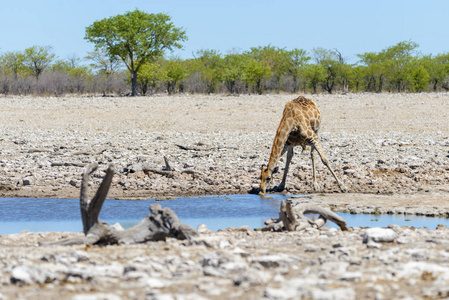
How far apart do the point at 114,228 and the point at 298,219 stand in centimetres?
266

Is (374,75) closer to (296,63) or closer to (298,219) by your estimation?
(296,63)

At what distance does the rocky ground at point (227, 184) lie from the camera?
5.00 metres

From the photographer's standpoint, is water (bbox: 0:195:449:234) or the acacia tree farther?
the acacia tree

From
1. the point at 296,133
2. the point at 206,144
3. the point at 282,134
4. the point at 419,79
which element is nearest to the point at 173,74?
the point at 419,79

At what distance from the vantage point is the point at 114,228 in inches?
274

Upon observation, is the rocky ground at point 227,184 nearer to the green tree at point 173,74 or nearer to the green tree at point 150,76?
the green tree at point 150,76

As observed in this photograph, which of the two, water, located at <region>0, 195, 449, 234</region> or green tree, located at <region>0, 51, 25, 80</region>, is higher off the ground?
green tree, located at <region>0, 51, 25, 80</region>

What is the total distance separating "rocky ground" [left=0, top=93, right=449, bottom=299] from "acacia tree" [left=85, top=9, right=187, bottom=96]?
13.7m

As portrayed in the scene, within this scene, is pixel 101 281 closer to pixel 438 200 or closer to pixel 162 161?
pixel 438 200

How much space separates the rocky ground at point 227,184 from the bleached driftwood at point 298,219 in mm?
251

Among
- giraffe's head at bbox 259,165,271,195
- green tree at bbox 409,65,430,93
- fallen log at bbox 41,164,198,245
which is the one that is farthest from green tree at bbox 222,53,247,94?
fallen log at bbox 41,164,198,245

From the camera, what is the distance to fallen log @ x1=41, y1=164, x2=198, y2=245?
681 cm

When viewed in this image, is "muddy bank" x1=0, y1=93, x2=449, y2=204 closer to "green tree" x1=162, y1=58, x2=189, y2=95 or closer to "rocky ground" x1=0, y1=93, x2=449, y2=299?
"rocky ground" x1=0, y1=93, x2=449, y2=299

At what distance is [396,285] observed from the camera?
16.3ft
